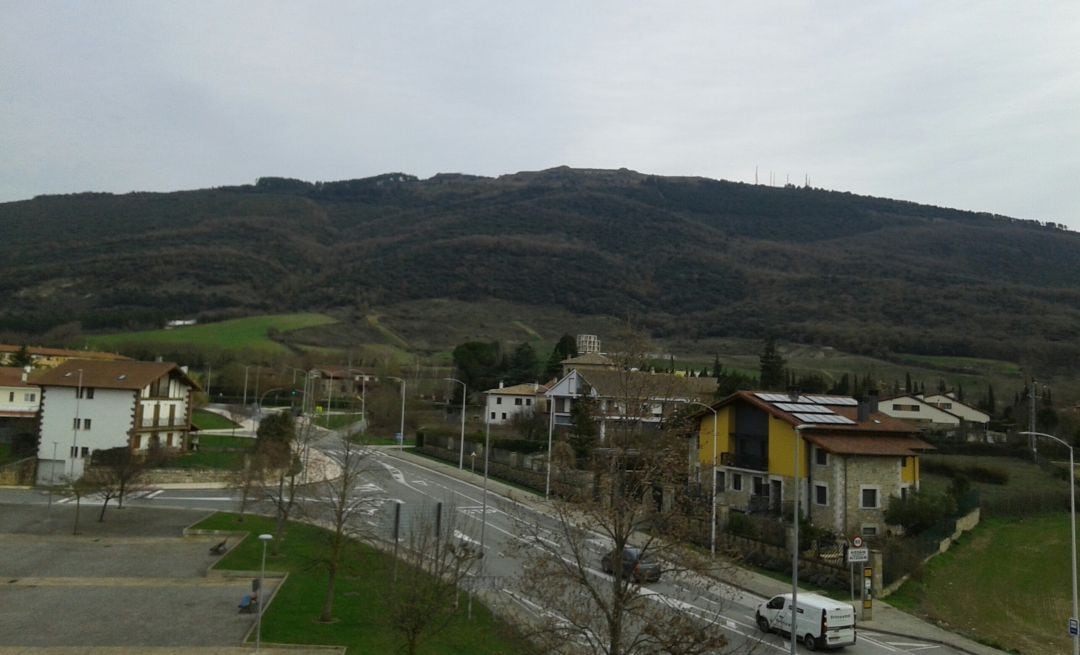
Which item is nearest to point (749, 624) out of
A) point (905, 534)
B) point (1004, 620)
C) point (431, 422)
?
point (1004, 620)

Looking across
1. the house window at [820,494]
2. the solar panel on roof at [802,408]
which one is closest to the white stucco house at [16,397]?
the solar panel on roof at [802,408]

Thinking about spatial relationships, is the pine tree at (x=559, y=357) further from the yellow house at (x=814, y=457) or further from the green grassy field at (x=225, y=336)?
the yellow house at (x=814, y=457)

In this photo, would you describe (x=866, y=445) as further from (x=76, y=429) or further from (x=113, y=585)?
(x=76, y=429)

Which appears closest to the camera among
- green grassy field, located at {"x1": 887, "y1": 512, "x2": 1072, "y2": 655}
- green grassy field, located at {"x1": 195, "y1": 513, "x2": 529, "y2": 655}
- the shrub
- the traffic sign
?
green grassy field, located at {"x1": 195, "y1": 513, "x2": 529, "y2": 655}

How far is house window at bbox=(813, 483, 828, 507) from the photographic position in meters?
36.6

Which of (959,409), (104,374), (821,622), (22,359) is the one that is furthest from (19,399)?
(959,409)

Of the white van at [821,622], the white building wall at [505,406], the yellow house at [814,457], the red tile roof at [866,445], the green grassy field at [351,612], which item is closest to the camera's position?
the green grassy field at [351,612]

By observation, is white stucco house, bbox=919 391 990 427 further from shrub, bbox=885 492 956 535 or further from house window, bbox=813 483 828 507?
house window, bbox=813 483 828 507

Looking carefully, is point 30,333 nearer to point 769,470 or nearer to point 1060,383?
point 769,470

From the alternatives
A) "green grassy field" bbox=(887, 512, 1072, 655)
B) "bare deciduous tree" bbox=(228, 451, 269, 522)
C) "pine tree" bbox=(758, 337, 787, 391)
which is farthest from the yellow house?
"pine tree" bbox=(758, 337, 787, 391)

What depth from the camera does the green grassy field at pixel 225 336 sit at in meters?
117

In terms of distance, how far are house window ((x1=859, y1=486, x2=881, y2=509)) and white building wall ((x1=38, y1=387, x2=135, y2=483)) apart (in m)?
46.1

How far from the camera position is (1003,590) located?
30359 mm

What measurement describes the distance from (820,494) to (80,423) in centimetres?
4711
